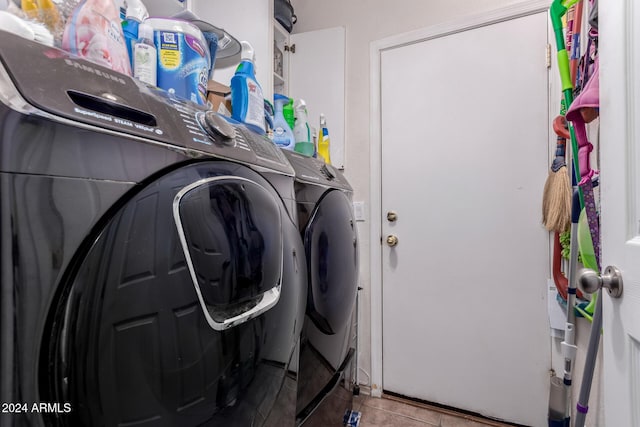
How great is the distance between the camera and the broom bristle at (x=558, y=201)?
1.25 meters

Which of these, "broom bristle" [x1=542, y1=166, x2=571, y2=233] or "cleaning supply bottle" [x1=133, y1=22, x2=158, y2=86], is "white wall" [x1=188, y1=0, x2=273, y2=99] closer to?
"cleaning supply bottle" [x1=133, y1=22, x2=158, y2=86]

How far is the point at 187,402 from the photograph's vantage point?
41 centimetres

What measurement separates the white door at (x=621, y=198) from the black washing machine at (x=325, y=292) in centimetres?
64

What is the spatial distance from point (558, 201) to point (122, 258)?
1.62 meters

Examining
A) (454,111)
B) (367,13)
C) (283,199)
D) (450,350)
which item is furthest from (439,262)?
(367,13)

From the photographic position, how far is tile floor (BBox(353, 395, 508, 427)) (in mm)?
1483

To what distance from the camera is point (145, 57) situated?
0.66 m

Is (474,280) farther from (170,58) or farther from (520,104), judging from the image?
(170,58)

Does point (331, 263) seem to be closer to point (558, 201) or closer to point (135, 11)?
point (135, 11)

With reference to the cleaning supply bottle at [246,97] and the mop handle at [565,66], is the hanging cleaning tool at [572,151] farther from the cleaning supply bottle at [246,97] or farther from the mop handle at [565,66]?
the cleaning supply bottle at [246,97]

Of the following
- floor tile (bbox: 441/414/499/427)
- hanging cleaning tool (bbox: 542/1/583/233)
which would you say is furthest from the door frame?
hanging cleaning tool (bbox: 542/1/583/233)

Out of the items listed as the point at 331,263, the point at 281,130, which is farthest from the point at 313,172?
the point at 281,130

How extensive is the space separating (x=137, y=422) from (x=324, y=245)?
1.87ft

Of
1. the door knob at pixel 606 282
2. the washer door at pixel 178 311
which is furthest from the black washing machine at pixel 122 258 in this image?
the door knob at pixel 606 282
